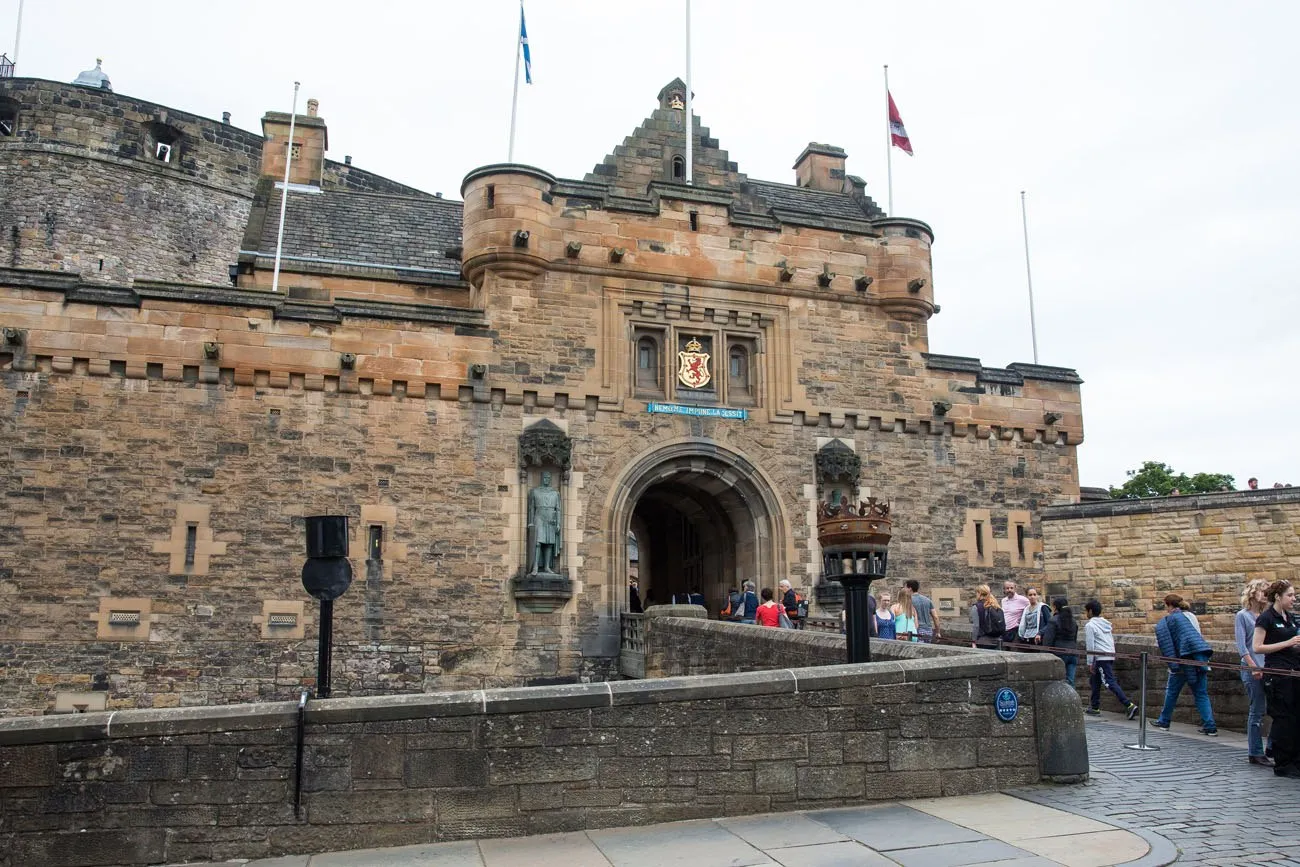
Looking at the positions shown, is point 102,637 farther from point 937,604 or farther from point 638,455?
point 937,604

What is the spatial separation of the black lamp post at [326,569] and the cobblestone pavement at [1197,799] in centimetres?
510

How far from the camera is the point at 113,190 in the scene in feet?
113

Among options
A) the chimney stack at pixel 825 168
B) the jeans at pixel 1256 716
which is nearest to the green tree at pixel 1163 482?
the chimney stack at pixel 825 168

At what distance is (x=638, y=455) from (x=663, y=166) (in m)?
6.38

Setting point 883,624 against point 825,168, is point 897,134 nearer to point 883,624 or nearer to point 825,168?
point 825,168

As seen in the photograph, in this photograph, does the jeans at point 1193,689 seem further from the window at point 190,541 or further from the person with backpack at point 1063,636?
the window at point 190,541

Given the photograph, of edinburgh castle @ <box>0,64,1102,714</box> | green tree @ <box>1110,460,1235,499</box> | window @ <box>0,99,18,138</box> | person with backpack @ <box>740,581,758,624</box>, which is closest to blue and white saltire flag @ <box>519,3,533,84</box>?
edinburgh castle @ <box>0,64,1102,714</box>

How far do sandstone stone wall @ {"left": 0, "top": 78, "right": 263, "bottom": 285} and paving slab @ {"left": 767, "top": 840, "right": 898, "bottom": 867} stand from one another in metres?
32.1

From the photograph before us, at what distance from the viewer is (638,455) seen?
19234mm

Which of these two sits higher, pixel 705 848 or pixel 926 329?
pixel 926 329

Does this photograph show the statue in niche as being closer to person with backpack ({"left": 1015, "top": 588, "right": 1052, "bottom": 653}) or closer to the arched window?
the arched window

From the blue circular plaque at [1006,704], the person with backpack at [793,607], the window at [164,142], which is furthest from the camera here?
the window at [164,142]

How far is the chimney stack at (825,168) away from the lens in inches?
1093

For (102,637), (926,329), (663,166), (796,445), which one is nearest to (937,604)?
(796,445)
